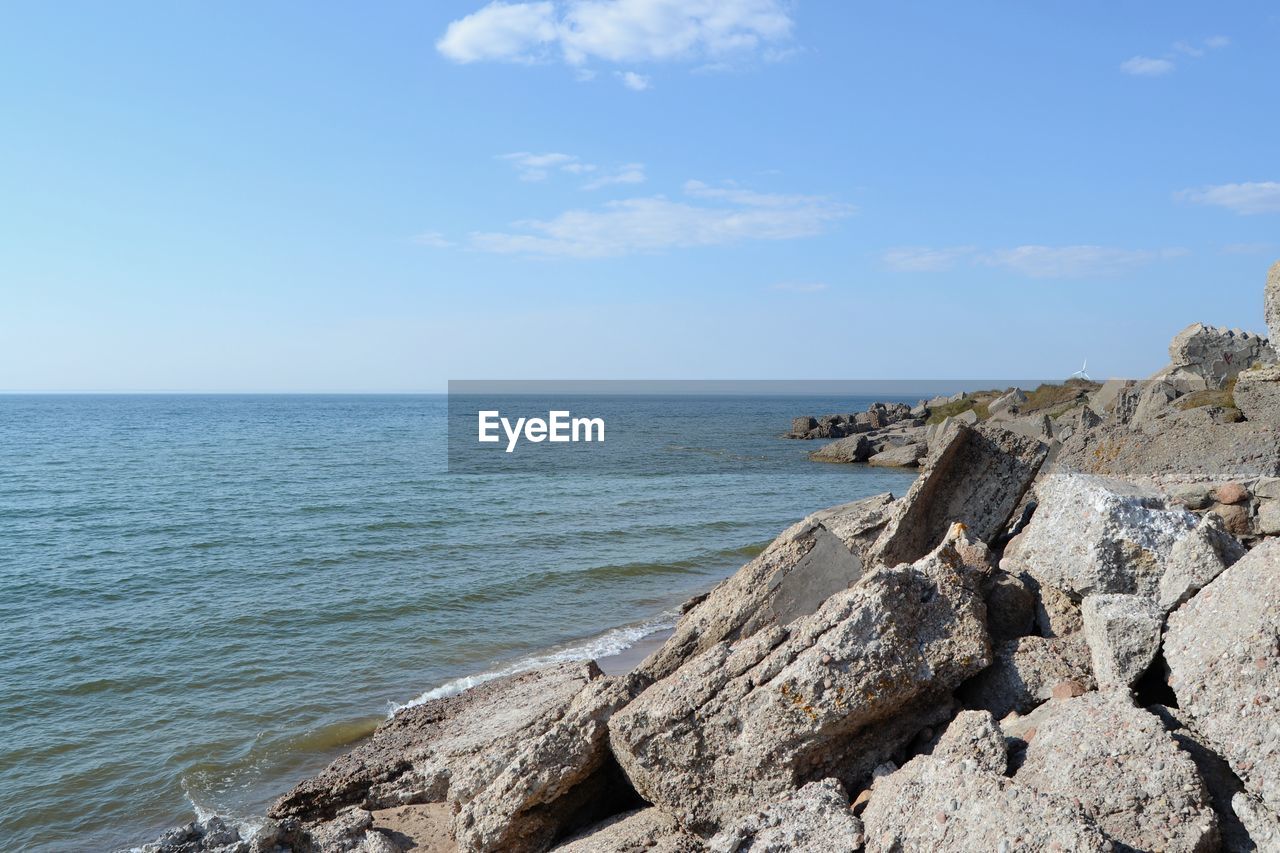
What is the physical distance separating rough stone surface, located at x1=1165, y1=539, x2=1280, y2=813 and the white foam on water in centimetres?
A: 941

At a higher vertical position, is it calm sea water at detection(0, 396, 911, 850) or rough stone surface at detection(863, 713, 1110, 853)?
rough stone surface at detection(863, 713, 1110, 853)

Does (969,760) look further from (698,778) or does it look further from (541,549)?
(541,549)

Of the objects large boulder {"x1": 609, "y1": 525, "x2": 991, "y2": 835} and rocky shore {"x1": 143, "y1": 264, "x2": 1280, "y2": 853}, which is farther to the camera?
large boulder {"x1": 609, "y1": 525, "x2": 991, "y2": 835}

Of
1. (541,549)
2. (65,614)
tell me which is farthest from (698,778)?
(541,549)

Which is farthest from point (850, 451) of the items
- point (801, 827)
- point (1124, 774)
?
point (1124, 774)

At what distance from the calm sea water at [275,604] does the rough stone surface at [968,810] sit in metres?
7.91

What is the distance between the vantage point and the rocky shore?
4.36 meters

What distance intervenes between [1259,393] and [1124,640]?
27.7 ft

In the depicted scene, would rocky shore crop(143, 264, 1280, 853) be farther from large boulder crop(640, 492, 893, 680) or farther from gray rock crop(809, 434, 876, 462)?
gray rock crop(809, 434, 876, 462)

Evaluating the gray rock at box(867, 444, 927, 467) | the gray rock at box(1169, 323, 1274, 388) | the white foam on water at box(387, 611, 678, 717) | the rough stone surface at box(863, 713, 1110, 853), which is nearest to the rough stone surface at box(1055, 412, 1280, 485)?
the rough stone surface at box(863, 713, 1110, 853)

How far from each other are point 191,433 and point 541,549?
72099 millimetres

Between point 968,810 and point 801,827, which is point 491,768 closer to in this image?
point 801,827

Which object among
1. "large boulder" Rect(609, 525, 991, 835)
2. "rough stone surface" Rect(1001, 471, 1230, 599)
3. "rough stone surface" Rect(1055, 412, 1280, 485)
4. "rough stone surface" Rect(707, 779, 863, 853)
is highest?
"rough stone surface" Rect(1055, 412, 1280, 485)

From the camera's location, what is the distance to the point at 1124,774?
4.36 metres
